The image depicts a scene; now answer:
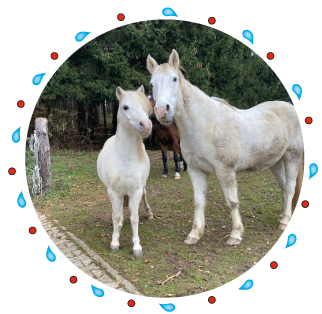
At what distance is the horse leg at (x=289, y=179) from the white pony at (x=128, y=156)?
211 cm

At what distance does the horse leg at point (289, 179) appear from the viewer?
12.1 feet

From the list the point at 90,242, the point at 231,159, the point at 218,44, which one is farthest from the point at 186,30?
the point at 90,242

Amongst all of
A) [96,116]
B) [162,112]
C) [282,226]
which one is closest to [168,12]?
[162,112]

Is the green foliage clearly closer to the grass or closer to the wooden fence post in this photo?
the wooden fence post

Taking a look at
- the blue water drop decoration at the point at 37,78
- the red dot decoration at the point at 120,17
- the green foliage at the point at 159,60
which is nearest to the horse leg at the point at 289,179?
the green foliage at the point at 159,60

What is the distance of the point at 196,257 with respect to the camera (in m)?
3.02

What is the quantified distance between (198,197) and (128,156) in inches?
44.1

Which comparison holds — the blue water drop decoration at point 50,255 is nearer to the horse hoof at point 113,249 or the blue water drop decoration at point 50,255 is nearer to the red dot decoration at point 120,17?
the horse hoof at point 113,249

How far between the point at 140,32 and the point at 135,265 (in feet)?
9.85

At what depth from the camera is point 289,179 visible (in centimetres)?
374

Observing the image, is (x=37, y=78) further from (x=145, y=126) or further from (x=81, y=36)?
(x=145, y=126)

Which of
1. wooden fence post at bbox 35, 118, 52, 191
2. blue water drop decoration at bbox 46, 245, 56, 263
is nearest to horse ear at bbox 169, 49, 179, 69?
blue water drop decoration at bbox 46, 245, 56, 263

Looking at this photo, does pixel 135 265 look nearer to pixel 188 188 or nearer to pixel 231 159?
pixel 231 159

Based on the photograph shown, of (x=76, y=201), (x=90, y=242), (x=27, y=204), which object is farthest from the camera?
(x=76, y=201)
